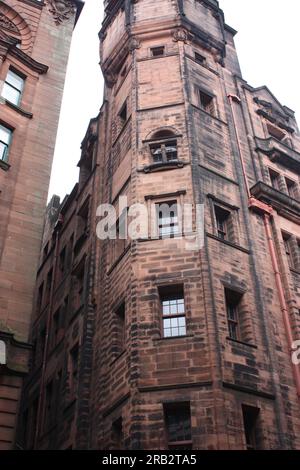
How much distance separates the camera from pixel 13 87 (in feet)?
81.2

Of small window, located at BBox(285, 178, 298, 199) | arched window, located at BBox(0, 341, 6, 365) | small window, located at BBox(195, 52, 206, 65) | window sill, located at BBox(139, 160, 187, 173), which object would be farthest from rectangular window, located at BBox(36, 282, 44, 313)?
arched window, located at BBox(0, 341, 6, 365)

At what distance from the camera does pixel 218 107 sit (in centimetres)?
2822

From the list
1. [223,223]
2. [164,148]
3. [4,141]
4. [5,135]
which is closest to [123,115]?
[164,148]

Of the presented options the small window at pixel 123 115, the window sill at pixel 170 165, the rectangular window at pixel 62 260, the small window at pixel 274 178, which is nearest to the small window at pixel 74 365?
the rectangular window at pixel 62 260

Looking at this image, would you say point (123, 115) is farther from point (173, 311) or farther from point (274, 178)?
point (173, 311)

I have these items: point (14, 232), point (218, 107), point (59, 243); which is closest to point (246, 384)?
point (14, 232)

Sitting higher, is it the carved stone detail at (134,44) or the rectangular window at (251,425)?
the carved stone detail at (134,44)

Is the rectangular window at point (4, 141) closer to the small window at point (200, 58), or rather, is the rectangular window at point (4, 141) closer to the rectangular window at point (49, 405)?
the rectangular window at point (49, 405)

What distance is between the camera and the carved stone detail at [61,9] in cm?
2983

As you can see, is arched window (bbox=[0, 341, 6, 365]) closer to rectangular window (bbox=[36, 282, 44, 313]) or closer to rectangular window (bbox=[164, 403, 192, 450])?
rectangular window (bbox=[164, 403, 192, 450])

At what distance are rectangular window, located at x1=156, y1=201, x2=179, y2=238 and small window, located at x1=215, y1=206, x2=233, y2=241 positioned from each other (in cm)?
188

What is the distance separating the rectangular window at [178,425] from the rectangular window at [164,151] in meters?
11.0

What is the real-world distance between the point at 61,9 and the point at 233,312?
768 inches
